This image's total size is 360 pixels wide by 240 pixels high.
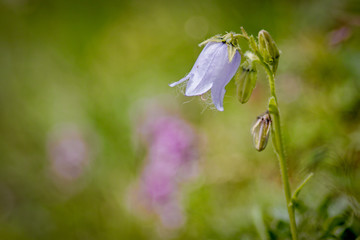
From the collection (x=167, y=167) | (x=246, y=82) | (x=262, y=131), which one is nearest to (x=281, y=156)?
(x=262, y=131)

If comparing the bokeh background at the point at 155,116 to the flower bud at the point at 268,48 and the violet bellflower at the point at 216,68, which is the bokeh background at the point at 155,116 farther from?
the flower bud at the point at 268,48

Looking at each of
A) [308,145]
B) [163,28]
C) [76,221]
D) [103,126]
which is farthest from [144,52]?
[308,145]

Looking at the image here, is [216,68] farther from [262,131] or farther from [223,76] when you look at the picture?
[262,131]

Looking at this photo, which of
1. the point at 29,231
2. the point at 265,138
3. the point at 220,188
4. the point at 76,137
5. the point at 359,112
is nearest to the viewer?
the point at 265,138

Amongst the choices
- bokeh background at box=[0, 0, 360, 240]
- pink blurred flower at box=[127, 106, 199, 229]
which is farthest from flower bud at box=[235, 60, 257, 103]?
pink blurred flower at box=[127, 106, 199, 229]

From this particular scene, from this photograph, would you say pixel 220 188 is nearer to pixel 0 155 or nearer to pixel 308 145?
pixel 308 145
